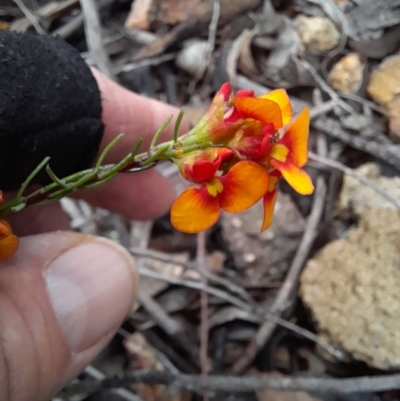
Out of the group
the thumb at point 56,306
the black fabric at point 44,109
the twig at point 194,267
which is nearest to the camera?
the thumb at point 56,306

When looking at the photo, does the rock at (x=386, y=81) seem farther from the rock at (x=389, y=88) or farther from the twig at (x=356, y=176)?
the twig at (x=356, y=176)

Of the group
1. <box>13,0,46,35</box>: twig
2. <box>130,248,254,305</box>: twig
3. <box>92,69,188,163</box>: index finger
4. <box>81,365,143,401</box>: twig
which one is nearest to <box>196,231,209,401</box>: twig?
<box>130,248,254,305</box>: twig

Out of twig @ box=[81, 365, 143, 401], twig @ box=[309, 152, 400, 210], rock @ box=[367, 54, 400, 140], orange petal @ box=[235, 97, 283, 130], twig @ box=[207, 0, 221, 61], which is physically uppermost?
orange petal @ box=[235, 97, 283, 130]

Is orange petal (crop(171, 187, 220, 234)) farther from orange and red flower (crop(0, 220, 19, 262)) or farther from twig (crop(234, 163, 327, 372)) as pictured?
twig (crop(234, 163, 327, 372))

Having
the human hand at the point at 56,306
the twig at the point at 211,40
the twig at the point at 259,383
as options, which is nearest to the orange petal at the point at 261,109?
the human hand at the point at 56,306

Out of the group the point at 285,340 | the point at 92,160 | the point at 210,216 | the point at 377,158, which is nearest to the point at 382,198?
the point at 377,158

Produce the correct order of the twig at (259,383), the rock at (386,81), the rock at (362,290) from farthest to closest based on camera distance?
the rock at (386,81), the rock at (362,290), the twig at (259,383)

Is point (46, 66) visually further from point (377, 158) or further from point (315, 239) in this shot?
point (377, 158)
